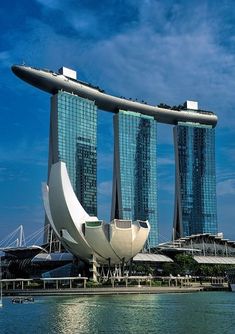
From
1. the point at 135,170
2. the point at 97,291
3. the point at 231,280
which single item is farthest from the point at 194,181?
the point at 97,291

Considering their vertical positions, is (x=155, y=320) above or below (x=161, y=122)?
below

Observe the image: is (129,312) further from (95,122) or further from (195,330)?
Answer: (95,122)

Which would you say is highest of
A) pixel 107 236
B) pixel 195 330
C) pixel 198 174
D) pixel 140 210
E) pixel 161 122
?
pixel 161 122

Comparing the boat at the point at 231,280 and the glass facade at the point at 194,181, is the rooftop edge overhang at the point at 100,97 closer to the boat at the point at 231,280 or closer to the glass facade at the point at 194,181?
the glass facade at the point at 194,181

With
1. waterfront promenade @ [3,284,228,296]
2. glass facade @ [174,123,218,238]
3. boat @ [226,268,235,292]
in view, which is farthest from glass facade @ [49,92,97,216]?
boat @ [226,268,235,292]

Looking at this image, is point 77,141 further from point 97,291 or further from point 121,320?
point 121,320

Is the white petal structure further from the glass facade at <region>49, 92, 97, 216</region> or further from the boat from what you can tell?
the glass facade at <region>49, 92, 97, 216</region>

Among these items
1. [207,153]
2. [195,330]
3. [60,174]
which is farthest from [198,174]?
[195,330]
